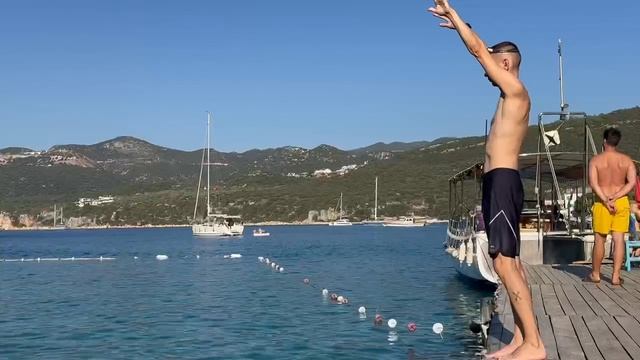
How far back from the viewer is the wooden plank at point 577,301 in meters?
8.90

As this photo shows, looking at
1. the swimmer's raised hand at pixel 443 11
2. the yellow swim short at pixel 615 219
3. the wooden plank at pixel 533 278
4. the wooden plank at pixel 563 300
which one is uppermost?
the swimmer's raised hand at pixel 443 11

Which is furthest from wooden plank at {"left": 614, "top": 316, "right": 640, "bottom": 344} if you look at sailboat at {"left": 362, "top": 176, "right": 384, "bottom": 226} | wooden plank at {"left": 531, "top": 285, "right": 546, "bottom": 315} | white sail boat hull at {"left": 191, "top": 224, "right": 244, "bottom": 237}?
sailboat at {"left": 362, "top": 176, "right": 384, "bottom": 226}

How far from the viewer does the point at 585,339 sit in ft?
23.6

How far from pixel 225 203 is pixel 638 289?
167 meters

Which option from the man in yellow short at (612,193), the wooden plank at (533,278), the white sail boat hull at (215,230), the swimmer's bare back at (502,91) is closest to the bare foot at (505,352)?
the swimmer's bare back at (502,91)

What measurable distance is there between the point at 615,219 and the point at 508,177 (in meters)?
5.89

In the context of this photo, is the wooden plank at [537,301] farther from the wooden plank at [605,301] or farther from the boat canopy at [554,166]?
the boat canopy at [554,166]

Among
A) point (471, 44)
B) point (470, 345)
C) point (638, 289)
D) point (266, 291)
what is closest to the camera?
point (471, 44)

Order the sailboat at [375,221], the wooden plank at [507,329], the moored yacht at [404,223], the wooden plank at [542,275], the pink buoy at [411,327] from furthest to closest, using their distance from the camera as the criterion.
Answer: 1. the sailboat at [375,221]
2. the moored yacht at [404,223]
3. the pink buoy at [411,327]
4. the wooden plank at [542,275]
5. the wooden plank at [507,329]

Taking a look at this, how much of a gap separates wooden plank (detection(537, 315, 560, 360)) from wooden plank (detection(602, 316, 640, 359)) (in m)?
0.62

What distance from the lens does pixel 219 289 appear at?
29.6 metres

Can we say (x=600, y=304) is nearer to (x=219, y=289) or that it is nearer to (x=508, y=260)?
(x=508, y=260)

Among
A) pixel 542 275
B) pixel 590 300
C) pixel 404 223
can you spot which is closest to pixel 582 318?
pixel 590 300

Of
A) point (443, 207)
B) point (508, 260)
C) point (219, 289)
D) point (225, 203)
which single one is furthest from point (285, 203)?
point (508, 260)
